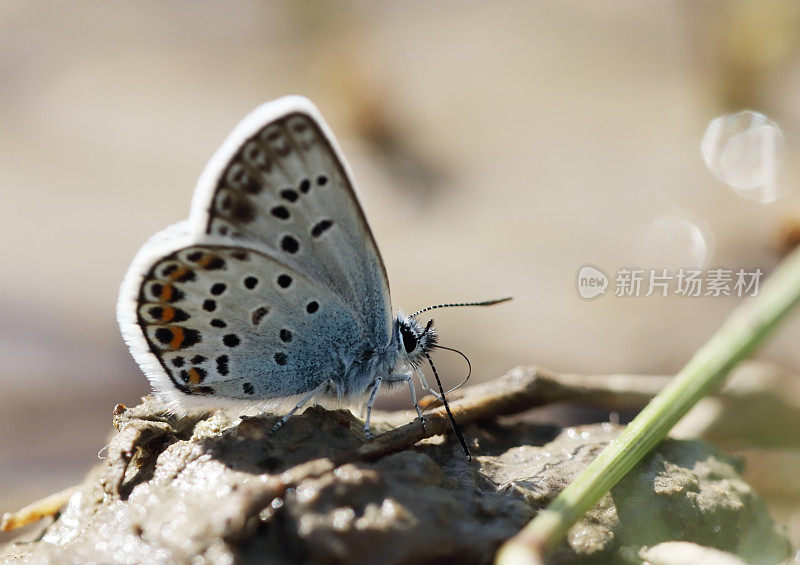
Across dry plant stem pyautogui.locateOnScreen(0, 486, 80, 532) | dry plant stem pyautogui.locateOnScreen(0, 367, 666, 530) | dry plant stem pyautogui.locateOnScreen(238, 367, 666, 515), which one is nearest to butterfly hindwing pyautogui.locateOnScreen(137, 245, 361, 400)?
dry plant stem pyautogui.locateOnScreen(0, 367, 666, 530)

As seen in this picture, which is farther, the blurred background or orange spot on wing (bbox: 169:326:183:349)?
the blurred background

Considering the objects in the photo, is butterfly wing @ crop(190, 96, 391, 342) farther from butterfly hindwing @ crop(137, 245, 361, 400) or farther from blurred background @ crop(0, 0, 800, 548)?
blurred background @ crop(0, 0, 800, 548)

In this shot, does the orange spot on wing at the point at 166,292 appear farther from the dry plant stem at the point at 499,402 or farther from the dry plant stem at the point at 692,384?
the dry plant stem at the point at 692,384

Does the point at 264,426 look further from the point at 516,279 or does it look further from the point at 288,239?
the point at 516,279

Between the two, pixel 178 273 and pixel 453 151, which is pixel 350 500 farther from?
pixel 453 151

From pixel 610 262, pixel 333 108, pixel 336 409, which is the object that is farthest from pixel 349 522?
pixel 333 108

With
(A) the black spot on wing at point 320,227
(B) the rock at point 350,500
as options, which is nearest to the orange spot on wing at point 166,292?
(B) the rock at point 350,500
